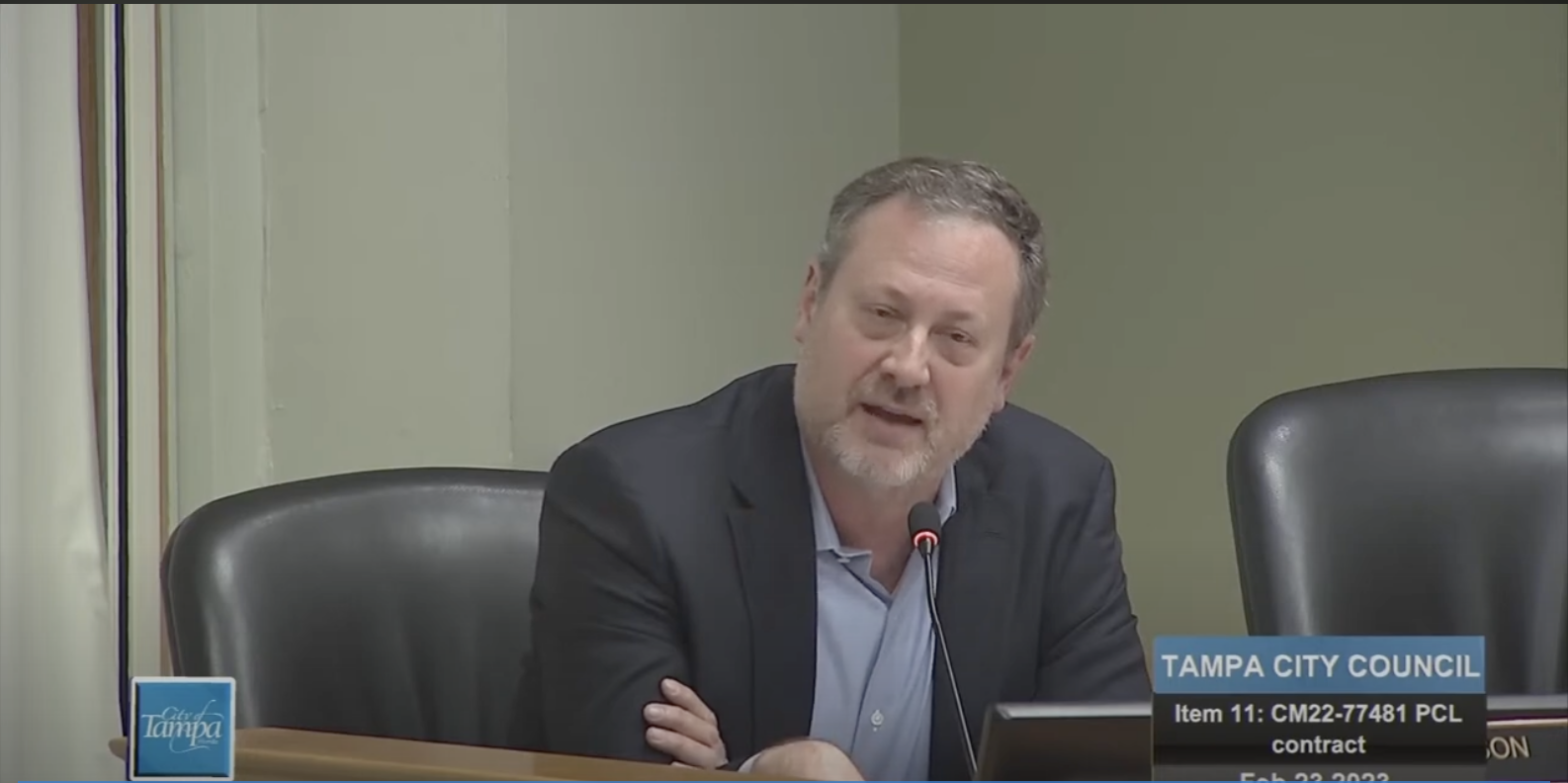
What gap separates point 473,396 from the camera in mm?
2680

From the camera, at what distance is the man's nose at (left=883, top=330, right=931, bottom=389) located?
1838mm

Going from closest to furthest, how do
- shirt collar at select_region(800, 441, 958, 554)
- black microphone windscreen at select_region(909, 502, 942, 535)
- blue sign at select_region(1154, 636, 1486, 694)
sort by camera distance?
blue sign at select_region(1154, 636, 1486, 694) < black microphone windscreen at select_region(909, 502, 942, 535) < shirt collar at select_region(800, 441, 958, 554)

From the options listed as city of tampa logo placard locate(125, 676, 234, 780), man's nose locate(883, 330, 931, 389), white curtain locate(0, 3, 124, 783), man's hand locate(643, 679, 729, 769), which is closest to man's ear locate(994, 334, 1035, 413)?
man's nose locate(883, 330, 931, 389)

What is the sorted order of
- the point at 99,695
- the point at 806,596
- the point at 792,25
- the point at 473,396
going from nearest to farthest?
the point at 806,596 < the point at 99,695 < the point at 473,396 < the point at 792,25

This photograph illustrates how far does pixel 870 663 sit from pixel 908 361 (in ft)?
0.95

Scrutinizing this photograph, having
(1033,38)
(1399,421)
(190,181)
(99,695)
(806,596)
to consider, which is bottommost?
(99,695)

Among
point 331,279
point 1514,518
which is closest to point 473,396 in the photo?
point 331,279

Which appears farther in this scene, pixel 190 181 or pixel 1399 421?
pixel 190 181

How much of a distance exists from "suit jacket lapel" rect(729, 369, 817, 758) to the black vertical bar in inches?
40.0

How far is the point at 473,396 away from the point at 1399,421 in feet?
4.10

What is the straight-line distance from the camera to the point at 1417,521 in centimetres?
195

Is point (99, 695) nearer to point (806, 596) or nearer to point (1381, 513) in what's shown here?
point (806, 596)

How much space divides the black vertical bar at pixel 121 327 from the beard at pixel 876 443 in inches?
42.4

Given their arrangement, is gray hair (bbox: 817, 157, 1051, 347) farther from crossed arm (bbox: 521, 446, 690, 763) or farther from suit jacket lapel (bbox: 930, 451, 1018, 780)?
crossed arm (bbox: 521, 446, 690, 763)
